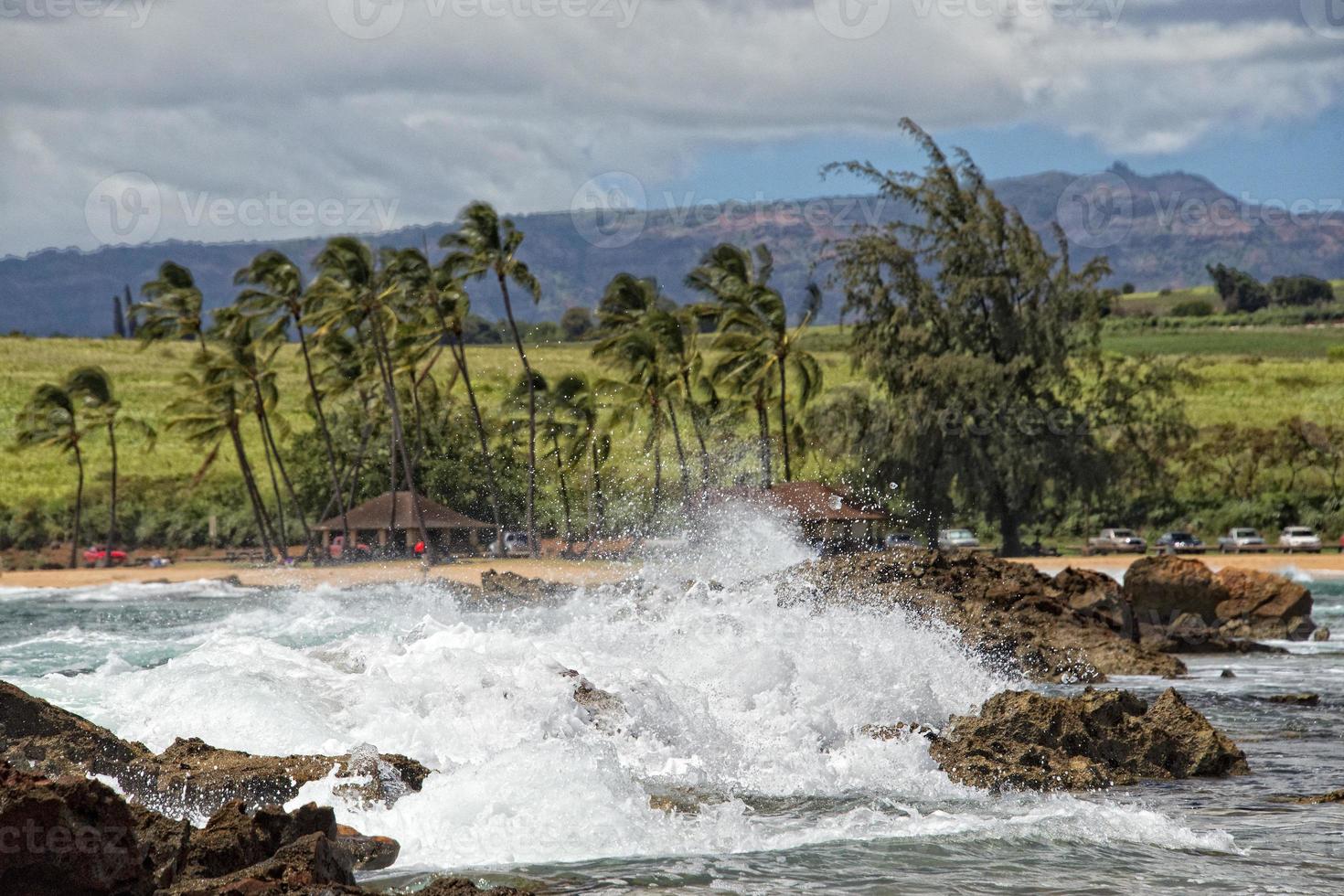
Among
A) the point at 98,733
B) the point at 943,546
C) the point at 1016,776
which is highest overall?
the point at 98,733

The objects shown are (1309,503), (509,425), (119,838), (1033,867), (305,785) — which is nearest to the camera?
(119,838)

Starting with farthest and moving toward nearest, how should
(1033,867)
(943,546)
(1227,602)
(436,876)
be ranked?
1. (943,546)
2. (1227,602)
3. (1033,867)
4. (436,876)

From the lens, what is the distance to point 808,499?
48500 millimetres

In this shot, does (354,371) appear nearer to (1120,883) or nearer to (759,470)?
(759,470)

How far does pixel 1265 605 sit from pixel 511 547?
3651 centimetres

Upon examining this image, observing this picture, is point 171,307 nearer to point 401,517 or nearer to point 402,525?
point 401,517

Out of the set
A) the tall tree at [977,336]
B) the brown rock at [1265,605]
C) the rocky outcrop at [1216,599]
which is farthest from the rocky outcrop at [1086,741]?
A: the tall tree at [977,336]

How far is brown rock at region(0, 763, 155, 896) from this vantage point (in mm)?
7754

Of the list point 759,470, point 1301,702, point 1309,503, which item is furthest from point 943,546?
point 1301,702

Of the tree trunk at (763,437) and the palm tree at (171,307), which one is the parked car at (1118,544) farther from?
the palm tree at (171,307)

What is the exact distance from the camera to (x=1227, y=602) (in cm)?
3231

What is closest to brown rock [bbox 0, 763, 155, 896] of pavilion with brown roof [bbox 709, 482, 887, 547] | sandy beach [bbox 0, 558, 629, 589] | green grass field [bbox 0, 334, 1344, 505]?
pavilion with brown roof [bbox 709, 482, 887, 547]

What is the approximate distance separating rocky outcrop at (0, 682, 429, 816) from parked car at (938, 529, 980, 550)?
46508 millimetres

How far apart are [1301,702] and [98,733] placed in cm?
1509
